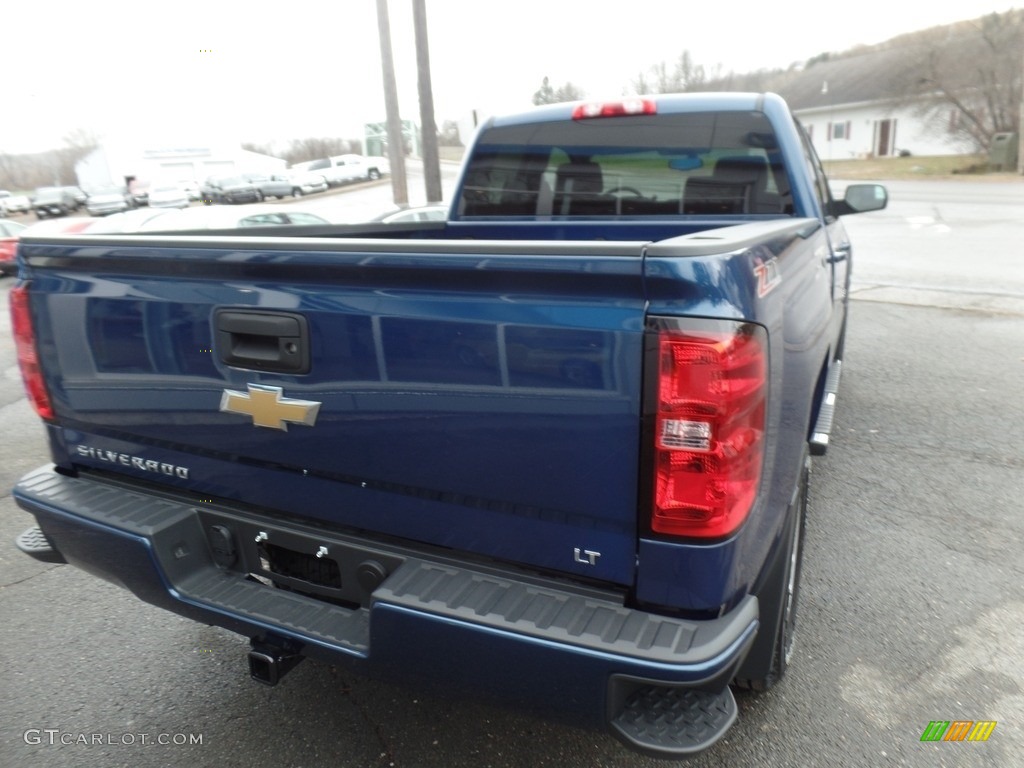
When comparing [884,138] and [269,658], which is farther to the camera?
[884,138]

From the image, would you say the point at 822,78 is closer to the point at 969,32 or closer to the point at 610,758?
the point at 969,32

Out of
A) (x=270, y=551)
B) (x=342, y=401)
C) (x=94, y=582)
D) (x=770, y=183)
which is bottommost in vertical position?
(x=94, y=582)

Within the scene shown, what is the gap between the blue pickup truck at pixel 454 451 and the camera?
1642 mm

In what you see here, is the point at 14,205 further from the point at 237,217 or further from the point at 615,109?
the point at 615,109

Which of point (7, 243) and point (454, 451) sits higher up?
point (454, 451)

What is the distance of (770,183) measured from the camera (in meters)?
3.66

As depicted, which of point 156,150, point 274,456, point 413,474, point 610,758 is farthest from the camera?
point 156,150

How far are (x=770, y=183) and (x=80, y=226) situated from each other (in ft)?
54.8

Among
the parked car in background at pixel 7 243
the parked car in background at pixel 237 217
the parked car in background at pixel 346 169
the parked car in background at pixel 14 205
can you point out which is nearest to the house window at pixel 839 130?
the parked car in background at pixel 346 169

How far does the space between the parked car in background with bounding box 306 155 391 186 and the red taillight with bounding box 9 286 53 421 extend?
45.4m

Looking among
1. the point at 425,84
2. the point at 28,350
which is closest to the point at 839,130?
the point at 425,84

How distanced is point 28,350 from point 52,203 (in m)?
48.9

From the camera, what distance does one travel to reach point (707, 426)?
1623 millimetres

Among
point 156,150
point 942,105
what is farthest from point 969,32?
point 156,150
